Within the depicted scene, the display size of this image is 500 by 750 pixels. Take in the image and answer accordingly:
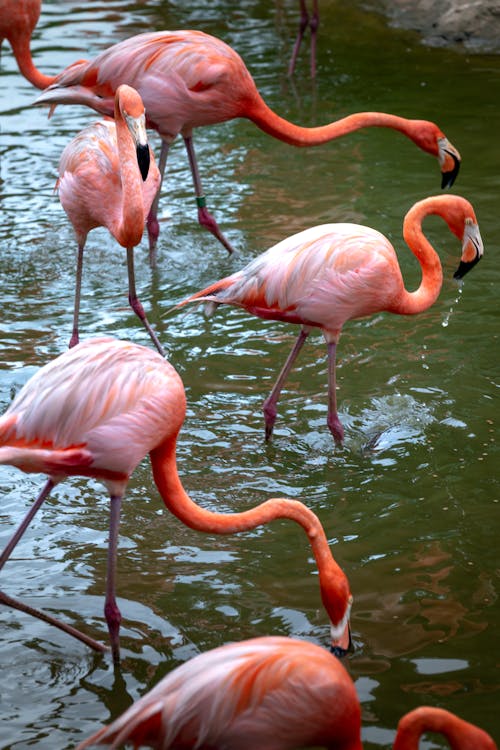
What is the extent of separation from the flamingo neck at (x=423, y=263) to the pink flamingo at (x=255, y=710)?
2.12 meters

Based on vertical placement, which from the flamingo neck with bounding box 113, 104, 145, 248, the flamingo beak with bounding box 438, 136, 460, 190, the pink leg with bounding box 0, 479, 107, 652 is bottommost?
the pink leg with bounding box 0, 479, 107, 652

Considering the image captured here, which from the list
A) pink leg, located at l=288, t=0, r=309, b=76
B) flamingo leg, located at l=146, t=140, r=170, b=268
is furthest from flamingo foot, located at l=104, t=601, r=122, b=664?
pink leg, located at l=288, t=0, r=309, b=76

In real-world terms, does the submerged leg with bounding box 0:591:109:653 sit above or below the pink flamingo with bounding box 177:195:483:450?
below

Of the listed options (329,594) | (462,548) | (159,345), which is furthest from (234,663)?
(159,345)

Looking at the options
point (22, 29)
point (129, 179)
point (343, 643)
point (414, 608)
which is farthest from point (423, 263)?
point (22, 29)

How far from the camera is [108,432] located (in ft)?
10.2

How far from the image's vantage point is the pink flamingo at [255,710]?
2.32m

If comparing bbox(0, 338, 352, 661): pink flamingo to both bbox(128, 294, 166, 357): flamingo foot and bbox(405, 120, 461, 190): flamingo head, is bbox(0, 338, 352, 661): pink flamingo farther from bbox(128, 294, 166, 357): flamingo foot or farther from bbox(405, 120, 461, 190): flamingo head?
bbox(405, 120, 461, 190): flamingo head

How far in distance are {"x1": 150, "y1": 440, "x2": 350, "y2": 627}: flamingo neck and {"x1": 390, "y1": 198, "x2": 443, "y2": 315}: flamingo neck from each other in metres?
1.43

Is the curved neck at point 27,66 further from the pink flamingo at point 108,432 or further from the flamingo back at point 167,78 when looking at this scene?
the pink flamingo at point 108,432

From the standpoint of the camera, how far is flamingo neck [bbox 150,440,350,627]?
2908 millimetres

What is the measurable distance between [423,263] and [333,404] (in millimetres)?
677

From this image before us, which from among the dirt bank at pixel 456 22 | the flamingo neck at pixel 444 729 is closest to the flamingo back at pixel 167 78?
the flamingo neck at pixel 444 729

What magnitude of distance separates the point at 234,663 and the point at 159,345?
2.57 m
